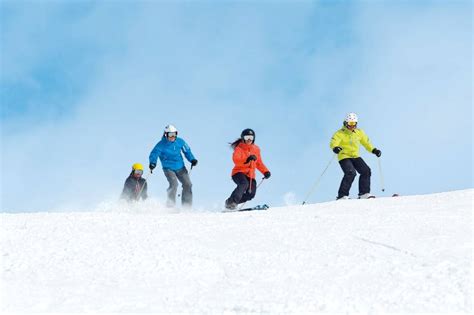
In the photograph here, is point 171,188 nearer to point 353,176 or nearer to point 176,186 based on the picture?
point 176,186

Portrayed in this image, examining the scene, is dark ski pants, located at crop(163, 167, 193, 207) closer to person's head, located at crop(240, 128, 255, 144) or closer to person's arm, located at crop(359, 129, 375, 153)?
person's head, located at crop(240, 128, 255, 144)

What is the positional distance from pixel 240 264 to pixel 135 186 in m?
9.75

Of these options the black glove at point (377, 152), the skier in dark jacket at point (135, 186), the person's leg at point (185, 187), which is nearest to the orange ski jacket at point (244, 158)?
the person's leg at point (185, 187)

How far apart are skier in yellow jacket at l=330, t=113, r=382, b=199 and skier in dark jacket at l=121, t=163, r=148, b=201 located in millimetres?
4772

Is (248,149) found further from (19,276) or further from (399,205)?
(19,276)

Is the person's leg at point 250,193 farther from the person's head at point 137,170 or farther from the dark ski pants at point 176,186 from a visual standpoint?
the person's head at point 137,170

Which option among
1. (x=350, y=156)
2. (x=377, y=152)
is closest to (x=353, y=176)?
(x=350, y=156)

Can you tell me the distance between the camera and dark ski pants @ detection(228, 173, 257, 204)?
1127cm

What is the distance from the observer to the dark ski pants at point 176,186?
12.2 m

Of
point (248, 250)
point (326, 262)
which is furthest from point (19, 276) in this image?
point (326, 262)

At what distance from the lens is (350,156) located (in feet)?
40.0

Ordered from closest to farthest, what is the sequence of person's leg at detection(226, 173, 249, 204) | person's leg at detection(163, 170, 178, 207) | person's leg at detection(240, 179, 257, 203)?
1. person's leg at detection(226, 173, 249, 204)
2. person's leg at detection(240, 179, 257, 203)
3. person's leg at detection(163, 170, 178, 207)

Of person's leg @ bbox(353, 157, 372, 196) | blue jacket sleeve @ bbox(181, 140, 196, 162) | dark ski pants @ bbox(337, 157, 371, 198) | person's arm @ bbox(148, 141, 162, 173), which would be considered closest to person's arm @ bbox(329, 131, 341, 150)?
dark ski pants @ bbox(337, 157, 371, 198)

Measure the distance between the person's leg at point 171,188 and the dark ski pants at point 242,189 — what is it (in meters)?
1.44
